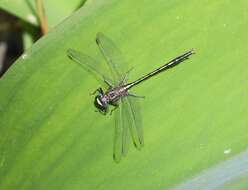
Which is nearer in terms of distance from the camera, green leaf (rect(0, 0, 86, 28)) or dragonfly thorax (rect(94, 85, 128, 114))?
dragonfly thorax (rect(94, 85, 128, 114))

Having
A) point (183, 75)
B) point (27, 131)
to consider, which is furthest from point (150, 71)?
point (27, 131)

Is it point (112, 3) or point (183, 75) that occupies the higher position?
point (112, 3)

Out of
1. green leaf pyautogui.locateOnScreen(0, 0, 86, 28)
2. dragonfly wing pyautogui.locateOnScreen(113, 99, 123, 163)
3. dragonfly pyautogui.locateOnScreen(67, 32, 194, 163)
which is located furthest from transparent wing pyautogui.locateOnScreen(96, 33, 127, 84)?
green leaf pyautogui.locateOnScreen(0, 0, 86, 28)

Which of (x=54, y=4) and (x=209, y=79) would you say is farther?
(x=54, y=4)

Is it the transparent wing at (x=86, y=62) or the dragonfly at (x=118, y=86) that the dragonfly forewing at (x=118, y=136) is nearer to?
the dragonfly at (x=118, y=86)

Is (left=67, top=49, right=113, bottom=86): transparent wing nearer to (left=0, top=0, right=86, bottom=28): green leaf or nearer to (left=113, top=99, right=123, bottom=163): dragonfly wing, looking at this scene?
(left=113, top=99, right=123, bottom=163): dragonfly wing

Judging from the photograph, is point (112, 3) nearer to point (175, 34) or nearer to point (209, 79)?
point (175, 34)

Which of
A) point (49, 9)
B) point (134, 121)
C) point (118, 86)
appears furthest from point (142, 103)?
point (49, 9)
